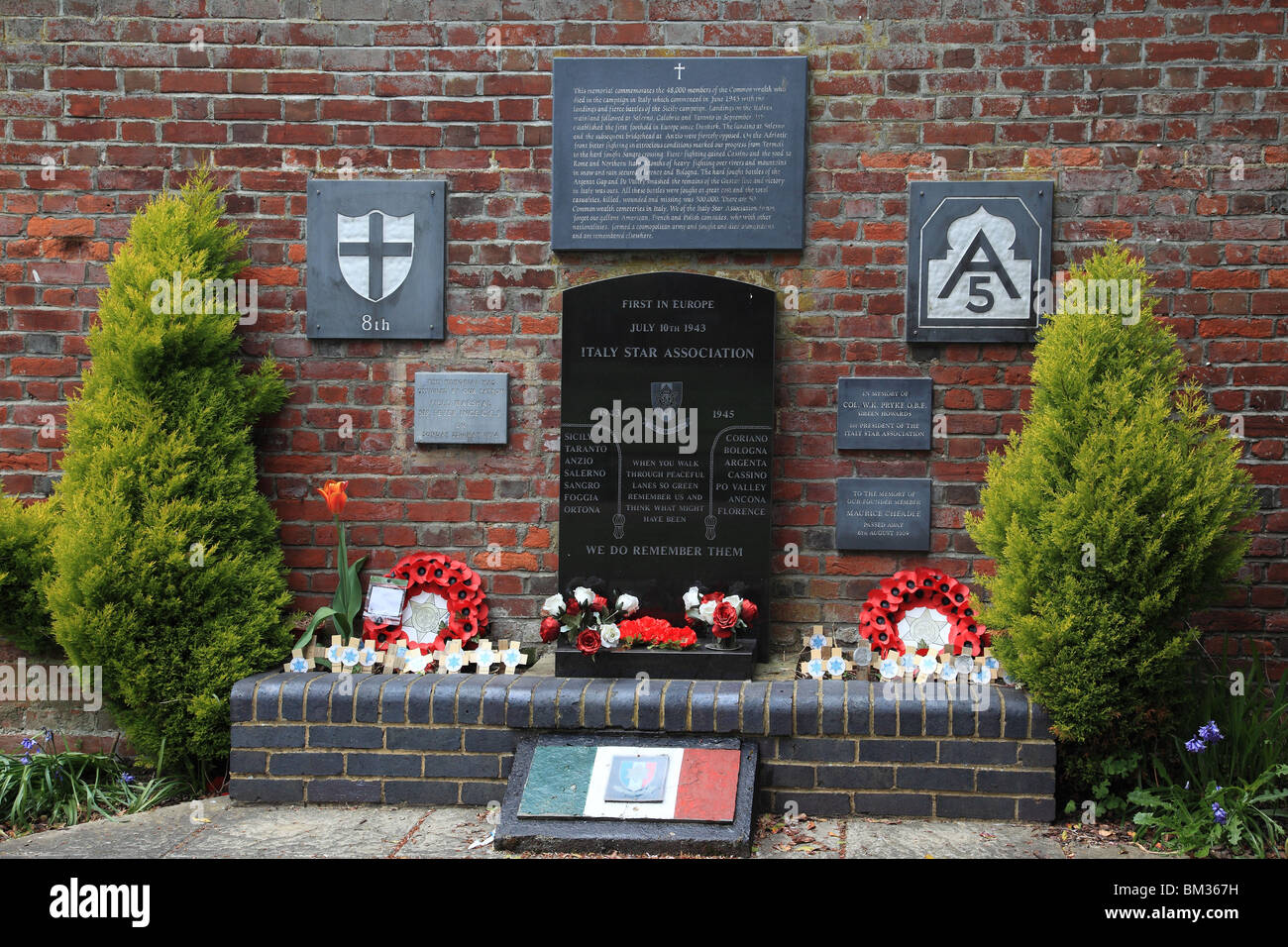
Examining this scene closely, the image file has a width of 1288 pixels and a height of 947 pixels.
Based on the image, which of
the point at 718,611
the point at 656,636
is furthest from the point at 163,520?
the point at 718,611

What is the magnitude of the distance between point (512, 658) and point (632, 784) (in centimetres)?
83

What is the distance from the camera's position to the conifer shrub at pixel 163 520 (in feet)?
12.6

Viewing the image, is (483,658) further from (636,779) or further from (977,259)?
(977,259)

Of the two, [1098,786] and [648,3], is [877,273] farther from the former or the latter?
[1098,786]

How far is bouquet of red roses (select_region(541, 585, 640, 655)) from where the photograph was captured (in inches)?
153

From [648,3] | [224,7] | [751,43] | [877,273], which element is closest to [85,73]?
[224,7]

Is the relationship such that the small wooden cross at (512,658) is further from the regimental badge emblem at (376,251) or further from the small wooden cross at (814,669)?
the regimental badge emblem at (376,251)

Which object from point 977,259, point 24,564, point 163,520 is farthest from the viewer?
point 977,259

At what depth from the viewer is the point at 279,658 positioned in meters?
4.07

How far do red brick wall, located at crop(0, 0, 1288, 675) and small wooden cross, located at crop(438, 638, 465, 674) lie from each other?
0.30m

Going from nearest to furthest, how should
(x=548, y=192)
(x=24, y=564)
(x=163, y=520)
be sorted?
(x=163, y=520) → (x=24, y=564) → (x=548, y=192)

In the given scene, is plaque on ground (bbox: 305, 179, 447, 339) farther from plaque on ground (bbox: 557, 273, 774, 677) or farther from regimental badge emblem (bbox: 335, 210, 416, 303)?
plaque on ground (bbox: 557, 273, 774, 677)

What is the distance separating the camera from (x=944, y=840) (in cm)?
348

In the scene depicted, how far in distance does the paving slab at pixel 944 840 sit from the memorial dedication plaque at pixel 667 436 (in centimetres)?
101
